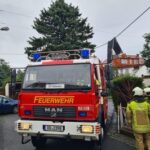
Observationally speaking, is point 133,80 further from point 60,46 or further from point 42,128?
point 60,46

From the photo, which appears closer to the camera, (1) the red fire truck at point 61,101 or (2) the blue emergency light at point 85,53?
(1) the red fire truck at point 61,101

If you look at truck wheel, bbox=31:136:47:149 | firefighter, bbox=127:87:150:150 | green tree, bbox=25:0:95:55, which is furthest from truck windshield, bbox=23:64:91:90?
green tree, bbox=25:0:95:55

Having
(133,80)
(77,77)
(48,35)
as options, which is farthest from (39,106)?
(48,35)

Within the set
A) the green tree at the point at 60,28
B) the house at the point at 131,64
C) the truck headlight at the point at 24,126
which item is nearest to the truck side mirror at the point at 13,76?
the truck headlight at the point at 24,126

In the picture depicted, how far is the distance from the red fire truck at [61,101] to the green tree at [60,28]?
3039 cm

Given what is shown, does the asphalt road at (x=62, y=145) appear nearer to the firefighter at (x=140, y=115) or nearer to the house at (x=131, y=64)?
the firefighter at (x=140, y=115)

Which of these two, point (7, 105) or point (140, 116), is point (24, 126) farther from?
point (7, 105)

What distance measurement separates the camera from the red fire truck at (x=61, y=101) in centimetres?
796

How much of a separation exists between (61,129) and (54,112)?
0.47 m

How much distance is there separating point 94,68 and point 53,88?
1242mm

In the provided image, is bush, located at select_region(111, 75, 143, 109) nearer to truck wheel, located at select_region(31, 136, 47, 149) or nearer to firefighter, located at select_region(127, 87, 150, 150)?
truck wheel, located at select_region(31, 136, 47, 149)

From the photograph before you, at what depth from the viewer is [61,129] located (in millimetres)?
8016

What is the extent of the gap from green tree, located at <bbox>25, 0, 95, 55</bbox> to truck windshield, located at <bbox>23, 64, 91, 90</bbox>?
30276 millimetres

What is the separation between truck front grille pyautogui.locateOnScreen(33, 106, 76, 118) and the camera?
8.11 metres
